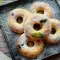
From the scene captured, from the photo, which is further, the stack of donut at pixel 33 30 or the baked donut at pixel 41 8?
the baked donut at pixel 41 8

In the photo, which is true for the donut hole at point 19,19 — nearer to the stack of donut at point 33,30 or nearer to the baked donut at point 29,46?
the stack of donut at point 33,30

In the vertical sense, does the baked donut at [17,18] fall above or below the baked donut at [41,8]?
below

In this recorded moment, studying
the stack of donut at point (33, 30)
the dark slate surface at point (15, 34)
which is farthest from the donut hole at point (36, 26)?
the dark slate surface at point (15, 34)

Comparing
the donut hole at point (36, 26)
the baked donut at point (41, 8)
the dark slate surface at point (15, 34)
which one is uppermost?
the baked donut at point (41, 8)

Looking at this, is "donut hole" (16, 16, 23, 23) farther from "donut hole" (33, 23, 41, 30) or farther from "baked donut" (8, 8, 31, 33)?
"donut hole" (33, 23, 41, 30)

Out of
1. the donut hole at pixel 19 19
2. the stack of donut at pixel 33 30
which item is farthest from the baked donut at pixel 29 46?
the donut hole at pixel 19 19

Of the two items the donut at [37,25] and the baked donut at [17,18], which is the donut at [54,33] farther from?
the baked donut at [17,18]

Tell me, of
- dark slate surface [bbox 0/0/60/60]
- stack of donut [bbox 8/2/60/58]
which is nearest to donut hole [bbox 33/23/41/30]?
stack of donut [bbox 8/2/60/58]

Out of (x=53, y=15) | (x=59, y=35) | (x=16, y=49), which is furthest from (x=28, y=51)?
(x=53, y=15)
